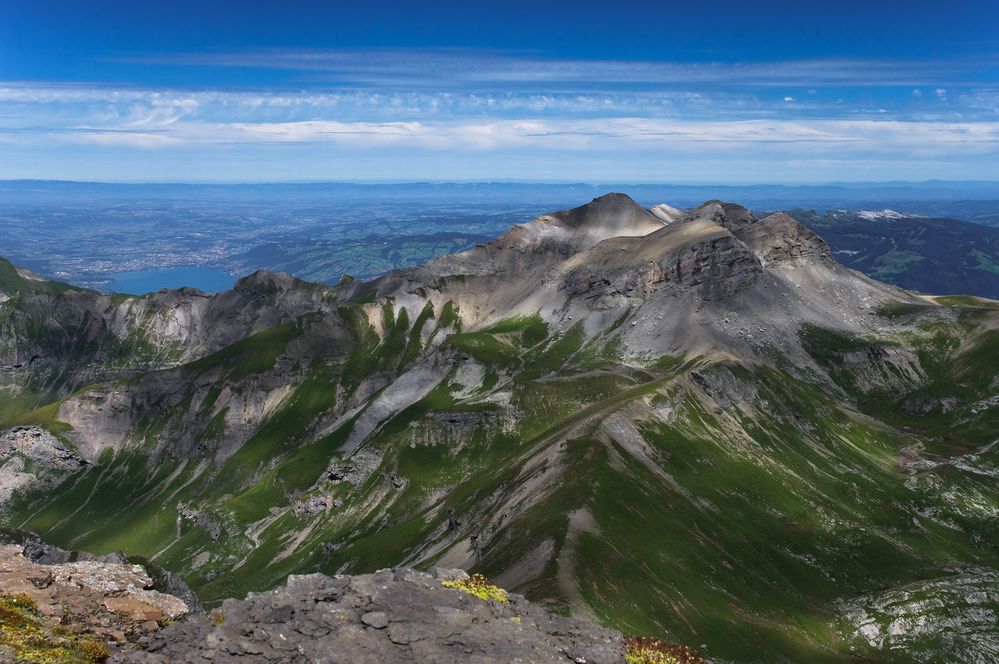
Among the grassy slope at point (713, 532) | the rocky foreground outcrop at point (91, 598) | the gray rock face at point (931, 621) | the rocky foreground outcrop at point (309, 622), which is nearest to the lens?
the rocky foreground outcrop at point (309, 622)

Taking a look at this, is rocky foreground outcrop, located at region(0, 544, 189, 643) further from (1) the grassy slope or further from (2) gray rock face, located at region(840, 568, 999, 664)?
(2) gray rock face, located at region(840, 568, 999, 664)

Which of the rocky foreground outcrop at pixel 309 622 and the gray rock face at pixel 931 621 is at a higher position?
the rocky foreground outcrop at pixel 309 622

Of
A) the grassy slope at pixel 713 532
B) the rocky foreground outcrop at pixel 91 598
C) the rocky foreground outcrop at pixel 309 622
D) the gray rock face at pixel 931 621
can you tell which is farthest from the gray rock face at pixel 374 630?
the gray rock face at pixel 931 621

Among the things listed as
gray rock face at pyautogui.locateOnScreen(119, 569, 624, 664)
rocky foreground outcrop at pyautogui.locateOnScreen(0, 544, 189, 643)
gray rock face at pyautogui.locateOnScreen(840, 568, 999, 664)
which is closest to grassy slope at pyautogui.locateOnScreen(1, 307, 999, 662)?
gray rock face at pyautogui.locateOnScreen(840, 568, 999, 664)

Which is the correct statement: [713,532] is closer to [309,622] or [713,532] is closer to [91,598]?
[309,622]

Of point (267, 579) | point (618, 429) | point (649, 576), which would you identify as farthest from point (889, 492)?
point (267, 579)

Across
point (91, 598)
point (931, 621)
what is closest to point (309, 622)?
point (91, 598)

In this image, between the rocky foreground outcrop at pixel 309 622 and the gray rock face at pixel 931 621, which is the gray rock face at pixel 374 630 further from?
Answer: the gray rock face at pixel 931 621

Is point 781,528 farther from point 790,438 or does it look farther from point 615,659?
point 615,659

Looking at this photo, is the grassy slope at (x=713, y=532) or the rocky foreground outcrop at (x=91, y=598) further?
the grassy slope at (x=713, y=532)
